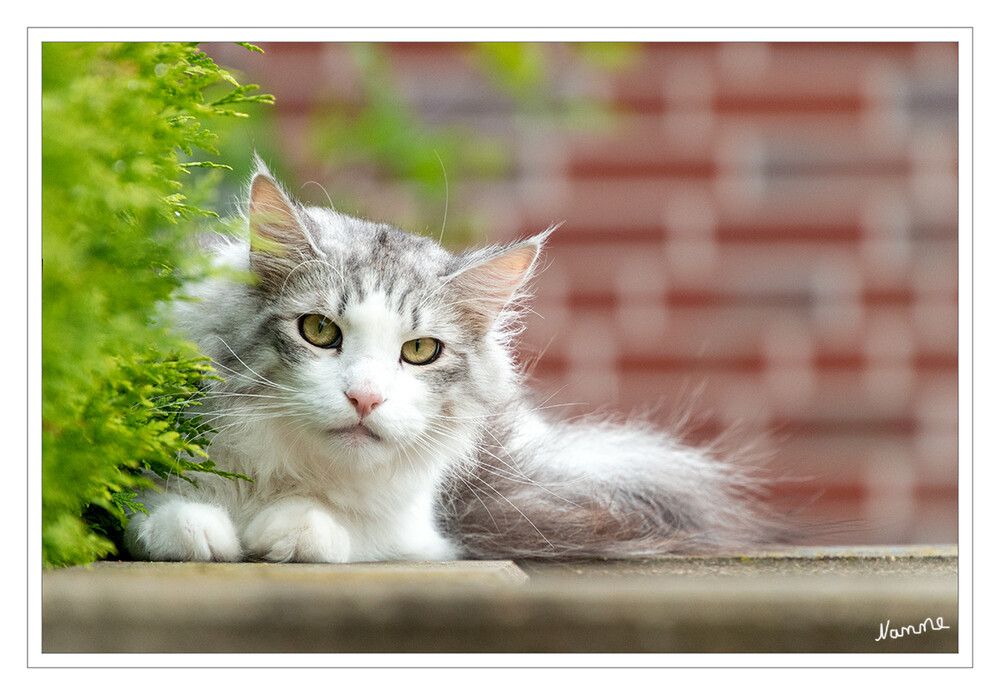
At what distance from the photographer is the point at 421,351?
120 centimetres

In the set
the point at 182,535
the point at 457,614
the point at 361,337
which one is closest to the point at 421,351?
the point at 361,337

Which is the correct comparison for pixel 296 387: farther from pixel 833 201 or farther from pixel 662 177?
pixel 833 201

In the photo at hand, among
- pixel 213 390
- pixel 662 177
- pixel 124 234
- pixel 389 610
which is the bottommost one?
pixel 389 610

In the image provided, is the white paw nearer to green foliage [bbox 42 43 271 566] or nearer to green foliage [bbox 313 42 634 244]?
green foliage [bbox 42 43 271 566]

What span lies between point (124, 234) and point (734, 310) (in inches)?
82.5

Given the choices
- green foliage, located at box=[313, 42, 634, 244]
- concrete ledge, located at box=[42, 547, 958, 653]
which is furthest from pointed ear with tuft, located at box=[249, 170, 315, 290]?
concrete ledge, located at box=[42, 547, 958, 653]

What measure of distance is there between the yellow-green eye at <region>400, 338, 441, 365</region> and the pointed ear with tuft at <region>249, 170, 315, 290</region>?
0.51ft

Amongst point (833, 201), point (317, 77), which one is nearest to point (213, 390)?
point (317, 77)

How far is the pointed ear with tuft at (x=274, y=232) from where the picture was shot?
3.79ft

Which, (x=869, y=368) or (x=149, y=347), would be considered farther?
(x=869, y=368)

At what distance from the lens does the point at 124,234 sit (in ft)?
2.56

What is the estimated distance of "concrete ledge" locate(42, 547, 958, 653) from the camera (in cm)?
75

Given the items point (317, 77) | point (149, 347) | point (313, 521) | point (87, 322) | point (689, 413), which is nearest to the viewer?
point (87, 322)

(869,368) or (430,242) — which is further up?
(430,242)
